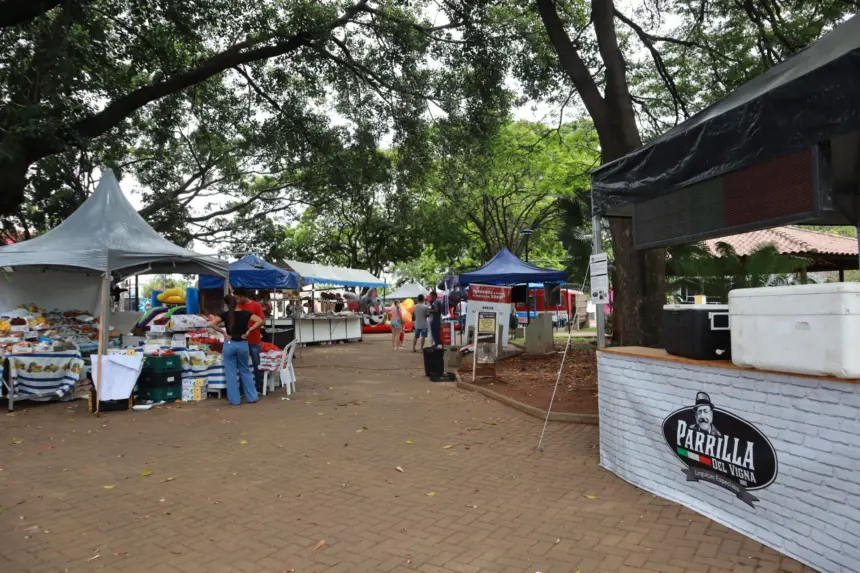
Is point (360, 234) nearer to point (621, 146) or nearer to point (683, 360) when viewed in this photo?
point (621, 146)

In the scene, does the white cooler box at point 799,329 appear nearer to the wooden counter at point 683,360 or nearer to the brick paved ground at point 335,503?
the wooden counter at point 683,360

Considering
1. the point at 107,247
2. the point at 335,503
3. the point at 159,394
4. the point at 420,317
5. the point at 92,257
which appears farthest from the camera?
the point at 420,317

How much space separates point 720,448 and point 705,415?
0.24m

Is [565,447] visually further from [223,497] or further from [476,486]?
[223,497]

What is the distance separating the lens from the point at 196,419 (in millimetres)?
7934

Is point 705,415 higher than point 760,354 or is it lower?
lower

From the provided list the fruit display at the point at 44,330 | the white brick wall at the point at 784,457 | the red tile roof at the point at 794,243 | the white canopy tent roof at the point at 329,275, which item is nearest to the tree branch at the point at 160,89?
the fruit display at the point at 44,330

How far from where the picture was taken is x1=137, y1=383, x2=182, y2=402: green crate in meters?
9.09

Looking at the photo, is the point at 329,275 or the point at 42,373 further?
the point at 329,275

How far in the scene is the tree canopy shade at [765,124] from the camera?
3.19m

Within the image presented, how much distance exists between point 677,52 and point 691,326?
409 inches

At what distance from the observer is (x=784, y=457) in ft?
10.8

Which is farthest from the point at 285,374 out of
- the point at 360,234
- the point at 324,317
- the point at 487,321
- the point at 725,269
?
the point at 360,234

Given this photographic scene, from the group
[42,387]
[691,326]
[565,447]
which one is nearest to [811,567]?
[691,326]
